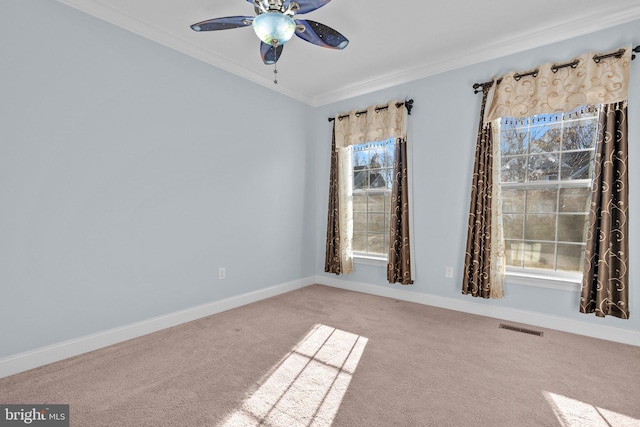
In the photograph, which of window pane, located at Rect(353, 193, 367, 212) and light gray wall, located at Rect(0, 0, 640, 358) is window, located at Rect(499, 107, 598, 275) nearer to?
light gray wall, located at Rect(0, 0, 640, 358)

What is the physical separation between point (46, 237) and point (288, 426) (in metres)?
2.09

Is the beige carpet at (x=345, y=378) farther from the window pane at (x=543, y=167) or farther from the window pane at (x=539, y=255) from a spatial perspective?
A: the window pane at (x=543, y=167)

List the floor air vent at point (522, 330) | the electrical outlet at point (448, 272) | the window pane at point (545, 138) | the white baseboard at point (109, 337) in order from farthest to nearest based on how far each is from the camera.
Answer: the electrical outlet at point (448, 272), the window pane at point (545, 138), the floor air vent at point (522, 330), the white baseboard at point (109, 337)

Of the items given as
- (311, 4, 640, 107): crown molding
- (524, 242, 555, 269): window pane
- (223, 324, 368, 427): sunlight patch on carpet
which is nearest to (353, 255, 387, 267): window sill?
(223, 324, 368, 427): sunlight patch on carpet

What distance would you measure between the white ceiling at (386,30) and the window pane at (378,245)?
1951 mm

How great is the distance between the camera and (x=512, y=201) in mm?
3137

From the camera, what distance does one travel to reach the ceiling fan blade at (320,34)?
1.95 m

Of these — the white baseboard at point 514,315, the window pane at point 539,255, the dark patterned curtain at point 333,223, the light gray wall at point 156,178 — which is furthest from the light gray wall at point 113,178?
Answer: the window pane at point 539,255

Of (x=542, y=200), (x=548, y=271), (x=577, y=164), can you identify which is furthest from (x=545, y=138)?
(x=548, y=271)

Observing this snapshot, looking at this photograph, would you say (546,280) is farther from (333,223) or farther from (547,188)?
(333,223)

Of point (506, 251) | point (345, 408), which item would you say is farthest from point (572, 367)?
point (345, 408)

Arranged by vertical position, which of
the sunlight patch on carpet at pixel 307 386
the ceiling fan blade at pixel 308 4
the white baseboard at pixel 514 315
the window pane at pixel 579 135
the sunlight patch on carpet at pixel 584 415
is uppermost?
the ceiling fan blade at pixel 308 4

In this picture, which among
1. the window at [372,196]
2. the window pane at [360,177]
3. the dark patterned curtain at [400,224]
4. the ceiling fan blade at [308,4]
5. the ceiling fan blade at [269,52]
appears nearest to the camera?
the ceiling fan blade at [308,4]

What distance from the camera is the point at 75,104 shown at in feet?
7.54
